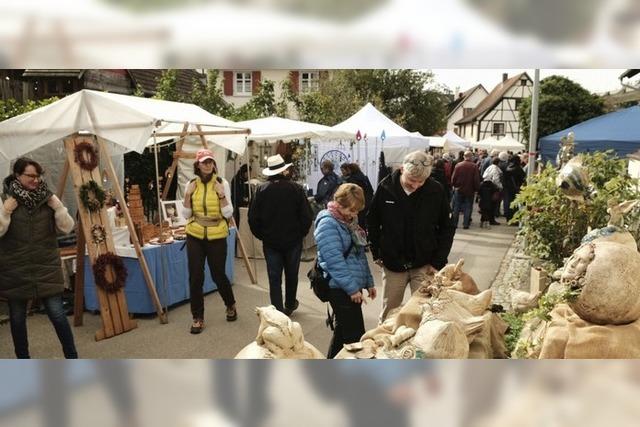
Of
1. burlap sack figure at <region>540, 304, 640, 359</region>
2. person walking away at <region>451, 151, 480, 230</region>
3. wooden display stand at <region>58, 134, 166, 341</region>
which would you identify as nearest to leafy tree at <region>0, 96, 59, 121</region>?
wooden display stand at <region>58, 134, 166, 341</region>

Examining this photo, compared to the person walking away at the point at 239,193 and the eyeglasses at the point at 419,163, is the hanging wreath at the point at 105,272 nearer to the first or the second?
the eyeglasses at the point at 419,163

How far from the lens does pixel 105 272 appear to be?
411 centimetres

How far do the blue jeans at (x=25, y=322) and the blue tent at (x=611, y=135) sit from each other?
5.53m

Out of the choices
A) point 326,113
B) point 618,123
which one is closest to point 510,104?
point 326,113

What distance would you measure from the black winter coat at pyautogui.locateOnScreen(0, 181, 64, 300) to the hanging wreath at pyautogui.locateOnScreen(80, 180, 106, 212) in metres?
0.81

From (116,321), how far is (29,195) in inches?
56.7

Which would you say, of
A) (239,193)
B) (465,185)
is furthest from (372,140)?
(239,193)

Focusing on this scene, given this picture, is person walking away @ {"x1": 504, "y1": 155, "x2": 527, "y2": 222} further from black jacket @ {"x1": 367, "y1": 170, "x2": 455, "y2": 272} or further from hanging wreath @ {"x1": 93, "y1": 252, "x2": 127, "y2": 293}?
hanging wreath @ {"x1": 93, "y1": 252, "x2": 127, "y2": 293}

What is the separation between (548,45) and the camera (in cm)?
87

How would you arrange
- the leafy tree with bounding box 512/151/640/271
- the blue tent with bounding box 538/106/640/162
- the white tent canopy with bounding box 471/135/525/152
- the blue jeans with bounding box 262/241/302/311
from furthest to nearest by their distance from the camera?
1. the white tent canopy with bounding box 471/135/525/152
2. the blue tent with bounding box 538/106/640/162
3. the blue jeans with bounding box 262/241/302/311
4. the leafy tree with bounding box 512/151/640/271

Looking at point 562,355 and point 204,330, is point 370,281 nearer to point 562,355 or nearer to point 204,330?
point 562,355

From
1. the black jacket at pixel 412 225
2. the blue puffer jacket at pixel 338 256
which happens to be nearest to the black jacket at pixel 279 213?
the black jacket at pixel 412 225

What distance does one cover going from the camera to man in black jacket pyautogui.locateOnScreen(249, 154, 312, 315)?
4312 millimetres

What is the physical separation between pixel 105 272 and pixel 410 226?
243 cm
